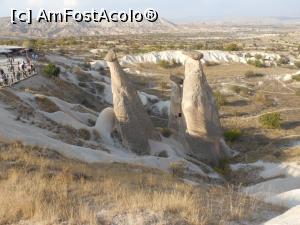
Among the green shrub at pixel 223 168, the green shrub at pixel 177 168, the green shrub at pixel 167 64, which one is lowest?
the green shrub at pixel 223 168

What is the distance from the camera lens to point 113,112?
19.3 metres

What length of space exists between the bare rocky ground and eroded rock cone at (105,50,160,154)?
22.0 inches

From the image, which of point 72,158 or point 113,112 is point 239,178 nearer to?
point 113,112

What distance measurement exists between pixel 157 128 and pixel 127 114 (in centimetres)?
350

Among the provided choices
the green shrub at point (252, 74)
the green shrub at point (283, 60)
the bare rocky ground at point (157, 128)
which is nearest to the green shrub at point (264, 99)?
the bare rocky ground at point (157, 128)

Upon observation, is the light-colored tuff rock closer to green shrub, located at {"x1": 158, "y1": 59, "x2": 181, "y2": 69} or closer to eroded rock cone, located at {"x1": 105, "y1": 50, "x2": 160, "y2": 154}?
eroded rock cone, located at {"x1": 105, "y1": 50, "x2": 160, "y2": 154}

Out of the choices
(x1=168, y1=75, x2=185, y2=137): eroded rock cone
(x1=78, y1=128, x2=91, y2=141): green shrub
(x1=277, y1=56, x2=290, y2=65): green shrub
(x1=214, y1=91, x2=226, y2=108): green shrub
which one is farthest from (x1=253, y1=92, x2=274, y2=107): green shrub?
(x1=277, y1=56, x2=290, y2=65): green shrub

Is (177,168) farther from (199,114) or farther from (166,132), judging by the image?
(166,132)

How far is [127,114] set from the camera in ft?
60.8

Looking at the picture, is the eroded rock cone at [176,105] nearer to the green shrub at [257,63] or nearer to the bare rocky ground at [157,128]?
the bare rocky ground at [157,128]

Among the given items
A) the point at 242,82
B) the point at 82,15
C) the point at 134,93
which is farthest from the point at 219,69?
the point at 134,93

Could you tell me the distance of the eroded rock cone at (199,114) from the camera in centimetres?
1894

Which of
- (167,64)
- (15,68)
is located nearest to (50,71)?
(15,68)

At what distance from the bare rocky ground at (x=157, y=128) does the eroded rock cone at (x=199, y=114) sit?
91 centimetres
